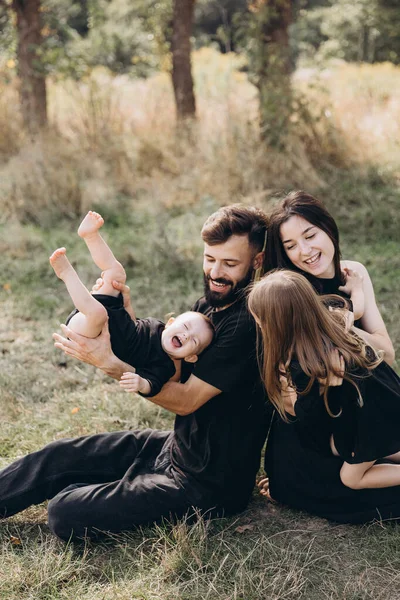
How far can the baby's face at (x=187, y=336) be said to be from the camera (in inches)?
115

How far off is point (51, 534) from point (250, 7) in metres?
7.58

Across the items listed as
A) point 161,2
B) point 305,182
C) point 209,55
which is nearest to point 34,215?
point 305,182

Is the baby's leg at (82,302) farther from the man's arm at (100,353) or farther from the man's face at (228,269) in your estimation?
the man's face at (228,269)

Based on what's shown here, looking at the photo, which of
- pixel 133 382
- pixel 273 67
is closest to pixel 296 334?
pixel 133 382

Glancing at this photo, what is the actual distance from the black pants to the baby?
1.51ft

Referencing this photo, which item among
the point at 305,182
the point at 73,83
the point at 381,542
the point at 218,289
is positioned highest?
the point at 73,83

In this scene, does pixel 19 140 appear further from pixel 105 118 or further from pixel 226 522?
pixel 226 522

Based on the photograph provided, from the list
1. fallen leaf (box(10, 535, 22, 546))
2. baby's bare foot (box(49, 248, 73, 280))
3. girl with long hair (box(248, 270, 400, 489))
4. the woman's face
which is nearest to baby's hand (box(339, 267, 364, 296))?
the woman's face

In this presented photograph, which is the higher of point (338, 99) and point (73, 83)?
point (73, 83)

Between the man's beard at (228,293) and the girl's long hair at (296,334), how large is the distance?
243 mm

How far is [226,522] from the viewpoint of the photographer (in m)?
3.15

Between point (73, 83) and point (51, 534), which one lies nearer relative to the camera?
point (51, 534)

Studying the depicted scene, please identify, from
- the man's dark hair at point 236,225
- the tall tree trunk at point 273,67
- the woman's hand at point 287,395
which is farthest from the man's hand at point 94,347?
the tall tree trunk at point 273,67

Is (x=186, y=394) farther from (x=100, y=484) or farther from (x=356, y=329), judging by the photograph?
(x=356, y=329)
